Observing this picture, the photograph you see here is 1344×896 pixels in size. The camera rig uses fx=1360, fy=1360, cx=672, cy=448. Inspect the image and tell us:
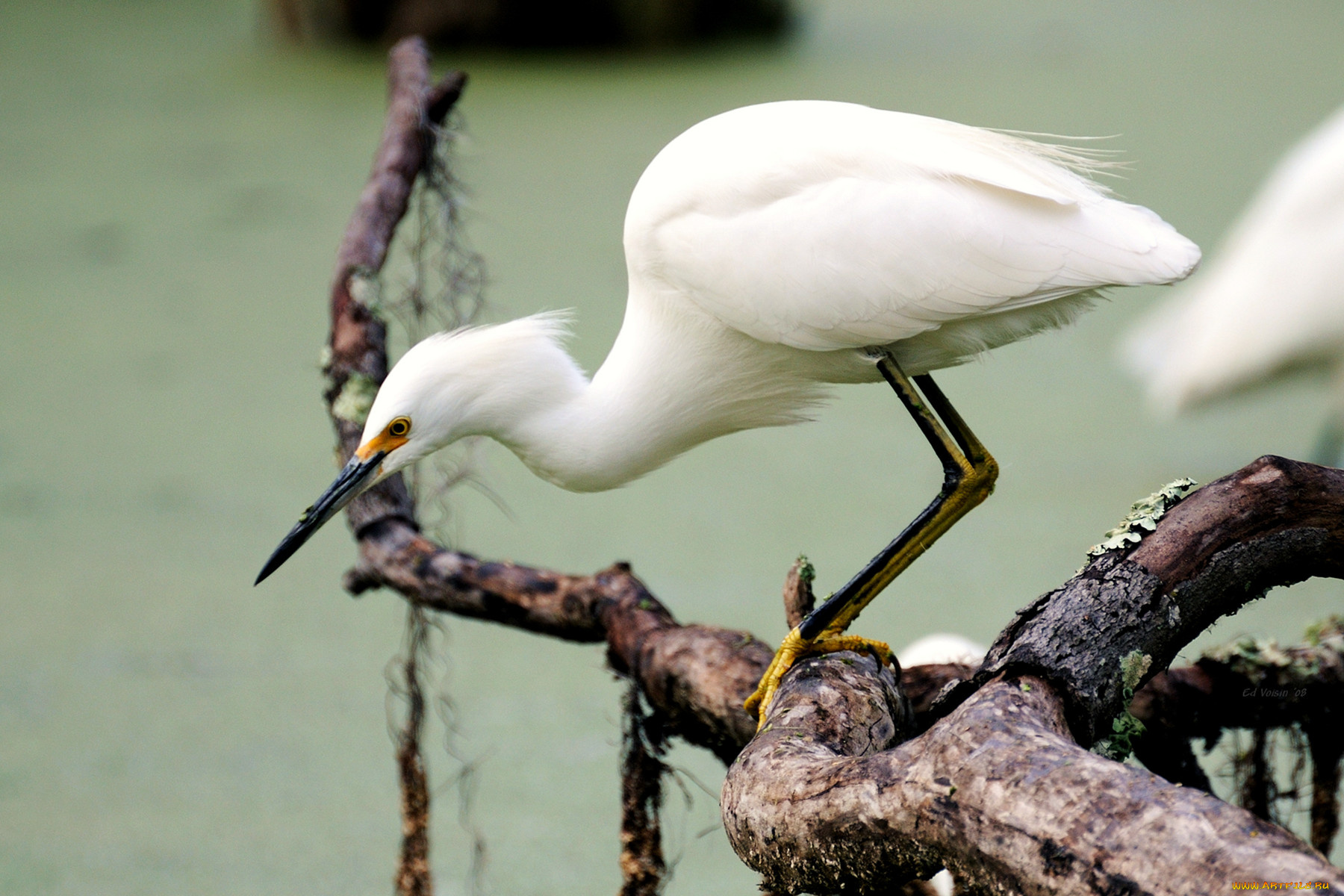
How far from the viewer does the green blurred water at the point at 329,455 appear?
1910 millimetres

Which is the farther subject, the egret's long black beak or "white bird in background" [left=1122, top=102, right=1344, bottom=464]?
"white bird in background" [left=1122, top=102, right=1344, bottom=464]

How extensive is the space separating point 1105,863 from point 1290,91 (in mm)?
4409

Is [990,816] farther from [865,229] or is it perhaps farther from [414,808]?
[414,808]

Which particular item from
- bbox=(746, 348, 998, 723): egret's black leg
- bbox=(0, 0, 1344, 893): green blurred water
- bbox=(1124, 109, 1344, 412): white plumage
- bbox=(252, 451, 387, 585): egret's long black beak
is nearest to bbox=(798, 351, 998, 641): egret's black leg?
bbox=(746, 348, 998, 723): egret's black leg

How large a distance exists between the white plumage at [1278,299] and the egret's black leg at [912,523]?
143cm

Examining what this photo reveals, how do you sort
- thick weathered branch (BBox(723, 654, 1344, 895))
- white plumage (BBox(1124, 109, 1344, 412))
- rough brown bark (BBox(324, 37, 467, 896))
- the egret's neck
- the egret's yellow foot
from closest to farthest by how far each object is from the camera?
1. thick weathered branch (BBox(723, 654, 1344, 895))
2. the egret's yellow foot
3. the egret's neck
4. rough brown bark (BBox(324, 37, 467, 896))
5. white plumage (BBox(1124, 109, 1344, 412))

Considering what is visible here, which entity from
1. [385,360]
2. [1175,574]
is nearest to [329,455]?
[385,360]

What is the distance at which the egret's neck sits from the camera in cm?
125

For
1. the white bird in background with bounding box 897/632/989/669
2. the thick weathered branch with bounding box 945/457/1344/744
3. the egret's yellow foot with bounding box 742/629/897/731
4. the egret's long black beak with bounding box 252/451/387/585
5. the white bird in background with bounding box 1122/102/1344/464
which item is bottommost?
the thick weathered branch with bounding box 945/457/1344/744

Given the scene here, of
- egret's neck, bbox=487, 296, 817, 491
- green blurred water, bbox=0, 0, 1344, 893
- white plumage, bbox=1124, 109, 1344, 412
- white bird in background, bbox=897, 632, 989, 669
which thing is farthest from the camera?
white plumage, bbox=1124, 109, 1344, 412

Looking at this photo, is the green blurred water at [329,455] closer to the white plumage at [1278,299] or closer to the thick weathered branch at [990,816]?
the white plumage at [1278,299]

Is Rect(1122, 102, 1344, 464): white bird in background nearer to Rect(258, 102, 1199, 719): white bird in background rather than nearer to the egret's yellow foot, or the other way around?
Rect(258, 102, 1199, 719): white bird in background

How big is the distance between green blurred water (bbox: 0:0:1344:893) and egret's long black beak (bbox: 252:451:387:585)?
1.44ft

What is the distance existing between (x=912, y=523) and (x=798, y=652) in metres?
0.19
